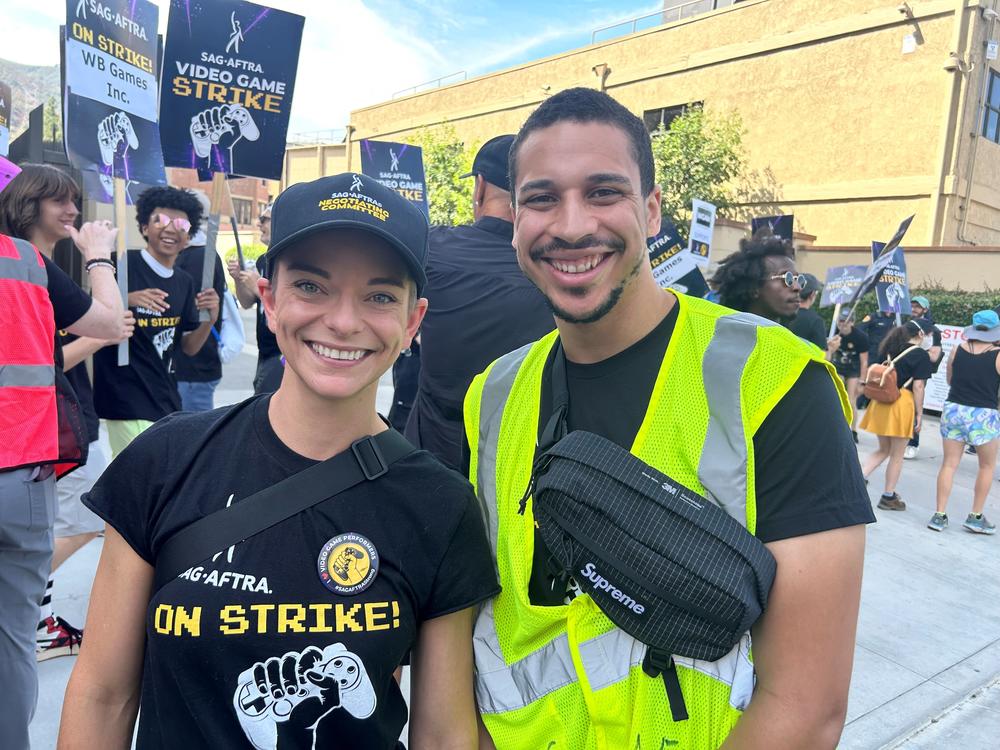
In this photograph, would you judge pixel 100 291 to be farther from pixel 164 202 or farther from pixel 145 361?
pixel 164 202

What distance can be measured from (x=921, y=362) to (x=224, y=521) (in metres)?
7.70

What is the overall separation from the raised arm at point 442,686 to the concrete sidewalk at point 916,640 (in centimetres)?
224

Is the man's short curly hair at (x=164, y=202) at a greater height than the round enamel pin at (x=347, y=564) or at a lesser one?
greater

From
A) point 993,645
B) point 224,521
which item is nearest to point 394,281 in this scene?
point 224,521

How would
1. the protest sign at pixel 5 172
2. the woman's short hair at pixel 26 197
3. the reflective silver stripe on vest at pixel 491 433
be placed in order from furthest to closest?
1. the woman's short hair at pixel 26 197
2. the protest sign at pixel 5 172
3. the reflective silver stripe on vest at pixel 491 433

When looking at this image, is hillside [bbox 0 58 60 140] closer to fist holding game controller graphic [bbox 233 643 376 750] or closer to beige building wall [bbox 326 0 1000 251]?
Result: beige building wall [bbox 326 0 1000 251]

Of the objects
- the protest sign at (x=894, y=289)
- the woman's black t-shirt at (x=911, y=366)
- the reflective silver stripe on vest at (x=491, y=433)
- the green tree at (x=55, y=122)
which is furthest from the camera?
the protest sign at (x=894, y=289)

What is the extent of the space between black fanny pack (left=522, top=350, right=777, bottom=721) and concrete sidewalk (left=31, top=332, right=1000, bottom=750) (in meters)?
2.61

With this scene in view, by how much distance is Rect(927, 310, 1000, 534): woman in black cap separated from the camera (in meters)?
6.41

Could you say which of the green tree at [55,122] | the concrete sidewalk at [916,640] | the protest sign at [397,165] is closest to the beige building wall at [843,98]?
the concrete sidewalk at [916,640]

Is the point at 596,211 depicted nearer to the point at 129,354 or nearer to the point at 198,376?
the point at 129,354

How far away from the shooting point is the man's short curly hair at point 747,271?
4.22 m

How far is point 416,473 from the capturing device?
58.3 inches

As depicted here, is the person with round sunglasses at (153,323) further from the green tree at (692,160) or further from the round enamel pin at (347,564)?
the green tree at (692,160)
